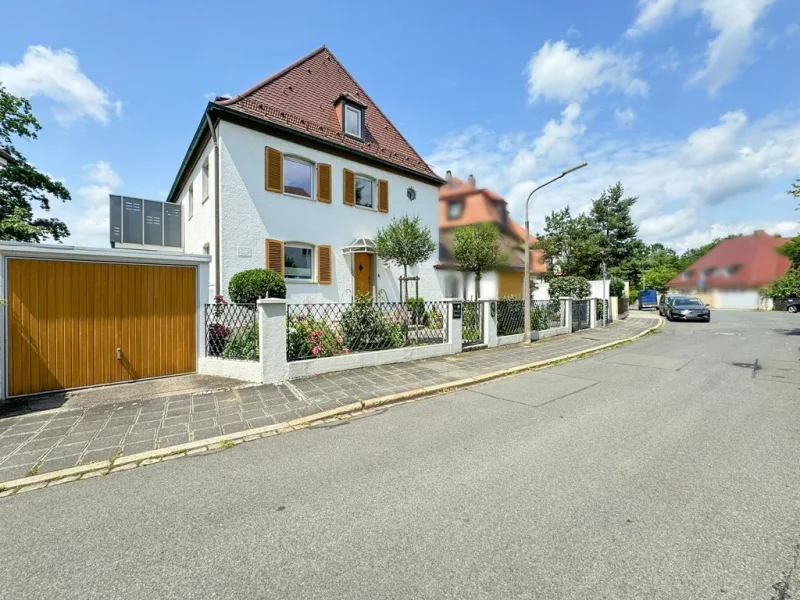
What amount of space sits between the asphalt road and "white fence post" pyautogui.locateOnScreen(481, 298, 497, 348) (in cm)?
527

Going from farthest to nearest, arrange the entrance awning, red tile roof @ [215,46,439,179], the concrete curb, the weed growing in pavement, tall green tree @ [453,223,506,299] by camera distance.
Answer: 1. the entrance awning
2. red tile roof @ [215,46,439,179]
3. tall green tree @ [453,223,506,299]
4. the concrete curb
5. the weed growing in pavement

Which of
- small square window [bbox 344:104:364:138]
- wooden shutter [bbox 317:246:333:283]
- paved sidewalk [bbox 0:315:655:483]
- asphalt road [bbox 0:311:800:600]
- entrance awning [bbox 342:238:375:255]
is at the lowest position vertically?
asphalt road [bbox 0:311:800:600]

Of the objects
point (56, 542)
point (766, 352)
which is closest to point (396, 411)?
point (56, 542)

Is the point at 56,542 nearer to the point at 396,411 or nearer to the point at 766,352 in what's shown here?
the point at 396,411

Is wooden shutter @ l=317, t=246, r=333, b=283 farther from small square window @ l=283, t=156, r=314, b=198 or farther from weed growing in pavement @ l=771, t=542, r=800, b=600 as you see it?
weed growing in pavement @ l=771, t=542, r=800, b=600

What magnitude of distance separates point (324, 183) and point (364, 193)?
192cm

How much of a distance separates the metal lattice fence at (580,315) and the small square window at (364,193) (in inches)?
353

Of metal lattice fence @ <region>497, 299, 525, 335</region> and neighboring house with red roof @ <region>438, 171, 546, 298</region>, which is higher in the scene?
neighboring house with red roof @ <region>438, 171, 546, 298</region>

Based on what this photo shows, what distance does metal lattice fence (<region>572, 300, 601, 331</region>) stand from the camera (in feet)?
46.8

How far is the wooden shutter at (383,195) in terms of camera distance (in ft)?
45.8

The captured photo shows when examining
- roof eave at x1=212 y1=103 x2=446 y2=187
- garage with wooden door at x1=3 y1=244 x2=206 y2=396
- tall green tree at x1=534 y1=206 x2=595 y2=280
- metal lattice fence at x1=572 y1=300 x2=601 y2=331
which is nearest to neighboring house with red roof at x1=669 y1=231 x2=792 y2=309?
tall green tree at x1=534 y1=206 x2=595 y2=280

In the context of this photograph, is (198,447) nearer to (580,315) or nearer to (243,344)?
(243,344)

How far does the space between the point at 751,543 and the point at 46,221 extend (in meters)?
25.6

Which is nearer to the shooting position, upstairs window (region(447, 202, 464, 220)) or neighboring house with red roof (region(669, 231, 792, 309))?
upstairs window (region(447, 202, 464, 220))
